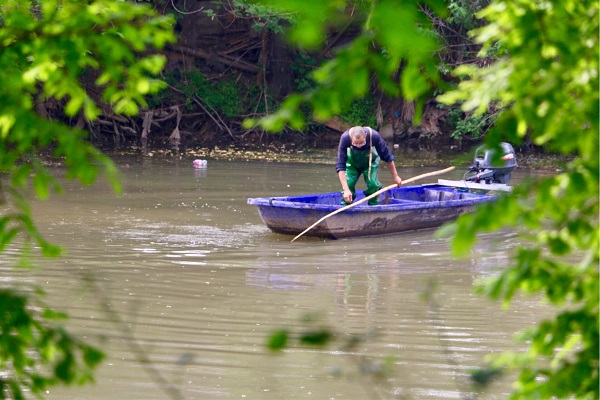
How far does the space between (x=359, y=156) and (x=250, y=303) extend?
14.7ft

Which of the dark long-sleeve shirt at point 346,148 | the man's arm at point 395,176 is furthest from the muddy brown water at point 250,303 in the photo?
the dark long-sleeve shirt at point 346,148

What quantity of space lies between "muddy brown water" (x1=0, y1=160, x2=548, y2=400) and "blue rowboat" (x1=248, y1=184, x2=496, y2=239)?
15 cm

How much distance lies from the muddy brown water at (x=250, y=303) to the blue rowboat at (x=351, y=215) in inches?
6.1

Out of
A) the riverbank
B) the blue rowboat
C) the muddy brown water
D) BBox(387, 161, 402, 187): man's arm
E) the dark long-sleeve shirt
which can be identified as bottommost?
the muddy brown water

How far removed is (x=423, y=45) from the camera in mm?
1688

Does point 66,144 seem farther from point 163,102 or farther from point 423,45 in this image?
point 163,102

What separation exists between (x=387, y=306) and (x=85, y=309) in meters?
2.40

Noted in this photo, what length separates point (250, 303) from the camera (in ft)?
25.9

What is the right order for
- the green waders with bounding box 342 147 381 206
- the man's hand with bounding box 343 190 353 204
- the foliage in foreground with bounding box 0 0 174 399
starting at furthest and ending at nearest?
the green waders with bounding box 342 147 381 206
the man's hand with bounding box 343 190 353 204
the foliage in foreground with bounding box 0 0 174 399

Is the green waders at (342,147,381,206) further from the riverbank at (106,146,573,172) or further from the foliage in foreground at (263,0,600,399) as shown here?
the foliage in foreground at (263,0,600,399)

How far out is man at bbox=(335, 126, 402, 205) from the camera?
11.8 m

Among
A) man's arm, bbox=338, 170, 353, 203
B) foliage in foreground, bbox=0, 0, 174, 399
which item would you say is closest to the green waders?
man's arm, bbox=338, 170, 353, 203

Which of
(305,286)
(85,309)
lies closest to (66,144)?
(85,309)

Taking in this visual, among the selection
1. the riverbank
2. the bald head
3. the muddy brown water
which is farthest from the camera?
the riverbank
